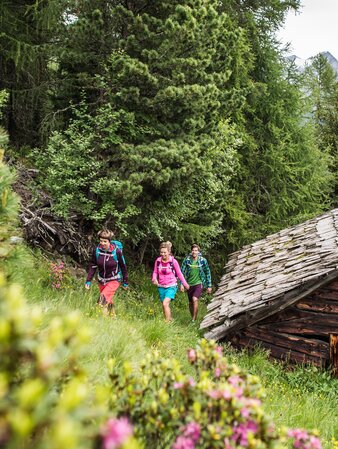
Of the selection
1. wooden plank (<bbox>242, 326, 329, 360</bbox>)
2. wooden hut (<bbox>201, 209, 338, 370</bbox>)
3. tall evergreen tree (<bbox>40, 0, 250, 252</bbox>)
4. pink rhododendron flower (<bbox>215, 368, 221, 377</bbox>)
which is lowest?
A: wooden plank (<bbox>242, 326, 329, 360</bbox>)

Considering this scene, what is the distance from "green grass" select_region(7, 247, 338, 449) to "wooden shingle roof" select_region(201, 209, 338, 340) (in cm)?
62

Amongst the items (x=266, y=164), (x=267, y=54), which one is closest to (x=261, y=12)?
(x=267, y=54)

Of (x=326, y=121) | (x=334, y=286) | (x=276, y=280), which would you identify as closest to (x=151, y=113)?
(x=276, y=280)

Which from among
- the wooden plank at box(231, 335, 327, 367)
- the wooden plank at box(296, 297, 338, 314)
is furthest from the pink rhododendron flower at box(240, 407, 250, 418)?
the wooden plank at box(296, 297, 338, 314)

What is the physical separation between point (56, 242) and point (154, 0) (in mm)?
6456

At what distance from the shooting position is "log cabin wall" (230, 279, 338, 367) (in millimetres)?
8109

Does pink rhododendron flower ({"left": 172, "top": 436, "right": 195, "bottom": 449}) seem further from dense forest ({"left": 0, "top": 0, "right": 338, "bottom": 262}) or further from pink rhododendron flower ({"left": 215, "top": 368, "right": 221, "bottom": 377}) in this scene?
dense forest ({"left": 0, "top": 0, "right": 338, "bottom": 262})

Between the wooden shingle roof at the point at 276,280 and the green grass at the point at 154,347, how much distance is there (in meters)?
0.62

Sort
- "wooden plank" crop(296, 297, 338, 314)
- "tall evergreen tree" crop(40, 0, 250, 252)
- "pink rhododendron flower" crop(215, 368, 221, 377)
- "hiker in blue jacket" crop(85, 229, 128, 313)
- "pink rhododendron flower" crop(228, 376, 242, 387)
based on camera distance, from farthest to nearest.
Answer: "tall evergreen tree" crop(40, 0, 250, 252)
"wooden plank" crop(296, 297, 338, 314)
"hiker in blue jacket" crop(85, 229, 128, 313)
"pink rhododendron flower" crop(215, 368, 221, 377)
"pink rhododendron flower" crop(228, 376, 242, 387)

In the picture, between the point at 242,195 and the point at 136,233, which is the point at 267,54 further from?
the point at 136,233

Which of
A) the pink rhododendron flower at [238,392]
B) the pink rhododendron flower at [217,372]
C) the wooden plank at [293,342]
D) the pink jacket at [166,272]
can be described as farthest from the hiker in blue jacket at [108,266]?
the pink rhododendron flower at [238,392]

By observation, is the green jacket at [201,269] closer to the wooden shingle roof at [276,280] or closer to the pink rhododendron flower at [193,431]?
the wooden shingle roof at [276,280]

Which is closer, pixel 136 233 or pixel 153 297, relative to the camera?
pixel 136 233

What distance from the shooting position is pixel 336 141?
2448 cm
